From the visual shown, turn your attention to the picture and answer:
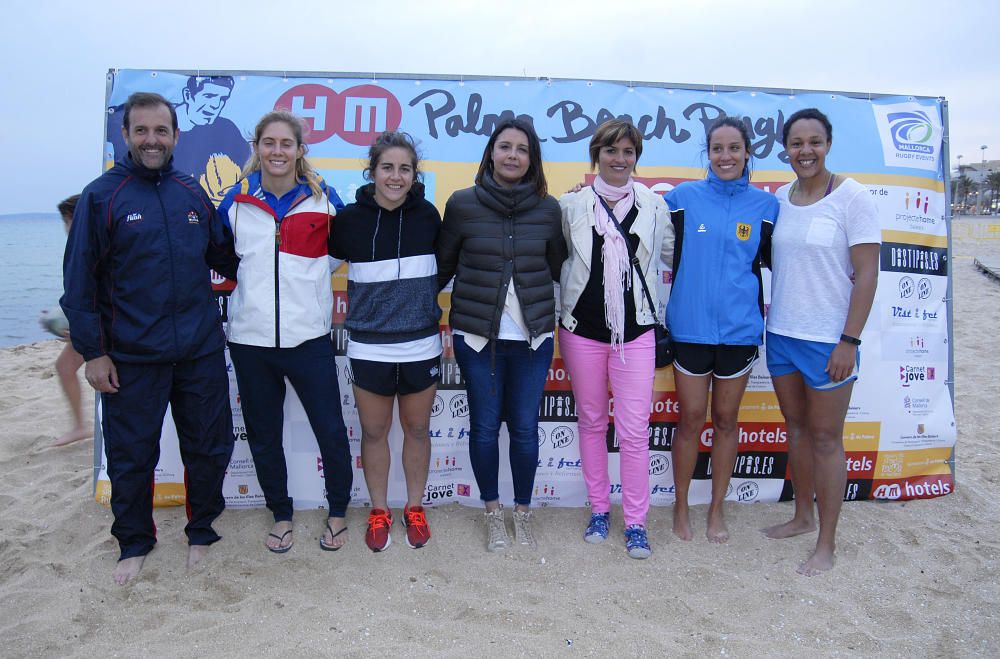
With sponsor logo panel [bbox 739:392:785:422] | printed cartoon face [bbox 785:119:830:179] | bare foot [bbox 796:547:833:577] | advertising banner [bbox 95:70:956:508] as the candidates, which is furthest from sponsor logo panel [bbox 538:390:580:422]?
printed cartoon face [bbox 785:119:830:179]

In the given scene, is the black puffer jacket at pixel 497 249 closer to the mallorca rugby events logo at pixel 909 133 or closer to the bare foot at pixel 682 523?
A: the bare foot at pixel 682 523

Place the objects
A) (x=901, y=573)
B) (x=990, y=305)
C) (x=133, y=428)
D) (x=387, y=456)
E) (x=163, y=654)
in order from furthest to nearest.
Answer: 1. (x=990, y=305)
2. (x=387, y=456)
3. (x=901, y=573)
4. (x=133, y=428)
5. (x=163, y=654)

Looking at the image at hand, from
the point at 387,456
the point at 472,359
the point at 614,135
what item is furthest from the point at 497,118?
the point at 387,456

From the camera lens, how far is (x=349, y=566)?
2.97 m

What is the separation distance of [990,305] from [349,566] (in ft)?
35.9

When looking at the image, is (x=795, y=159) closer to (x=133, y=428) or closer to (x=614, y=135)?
(x=614, y=135)

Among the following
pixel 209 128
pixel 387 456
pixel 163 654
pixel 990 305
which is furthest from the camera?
pixel 990 305

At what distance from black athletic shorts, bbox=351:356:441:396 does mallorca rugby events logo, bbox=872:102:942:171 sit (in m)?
3.10

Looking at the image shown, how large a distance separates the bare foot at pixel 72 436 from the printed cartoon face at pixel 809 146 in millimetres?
4923

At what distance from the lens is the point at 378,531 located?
3119 millimetres

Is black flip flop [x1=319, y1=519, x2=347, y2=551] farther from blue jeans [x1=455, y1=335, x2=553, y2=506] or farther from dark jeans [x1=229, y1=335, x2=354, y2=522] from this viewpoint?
blue jeans [x1=455, y1=335, x2=553, y2=506]

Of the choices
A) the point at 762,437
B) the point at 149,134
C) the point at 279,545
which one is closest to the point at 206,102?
the point at 149,134

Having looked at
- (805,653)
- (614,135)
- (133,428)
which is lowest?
(805,653)

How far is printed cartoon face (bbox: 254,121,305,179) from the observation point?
2.80 m
